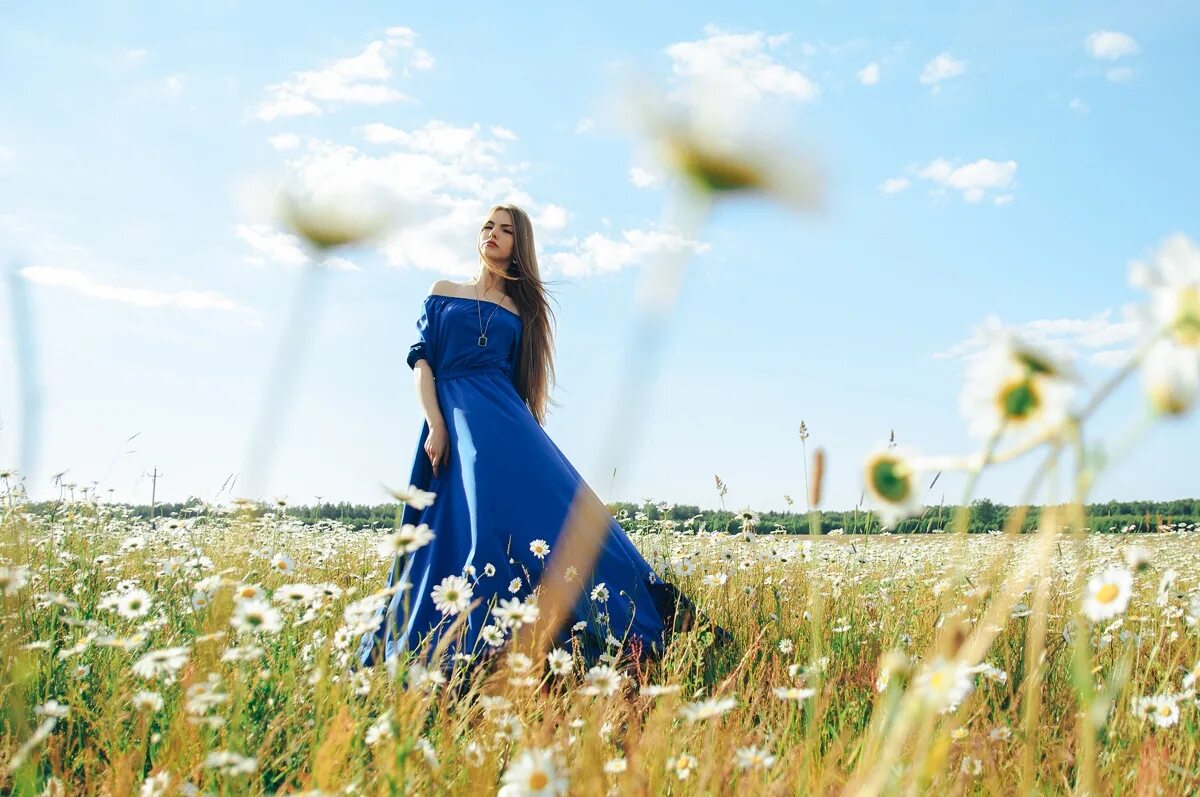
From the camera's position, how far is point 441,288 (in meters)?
4.28

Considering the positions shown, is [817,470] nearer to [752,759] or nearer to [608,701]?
[752,759]

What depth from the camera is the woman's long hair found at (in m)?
4.32

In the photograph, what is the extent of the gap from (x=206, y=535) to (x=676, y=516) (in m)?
3.12

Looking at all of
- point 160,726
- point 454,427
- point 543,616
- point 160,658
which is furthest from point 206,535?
point 160,658

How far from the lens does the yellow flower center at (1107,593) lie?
3.95ft

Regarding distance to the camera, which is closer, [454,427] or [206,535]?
[454,427]

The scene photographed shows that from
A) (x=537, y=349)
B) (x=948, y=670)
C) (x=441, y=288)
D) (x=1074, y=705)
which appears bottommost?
(x=1074, y=705)

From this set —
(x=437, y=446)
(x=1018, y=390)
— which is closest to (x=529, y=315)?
(x=437, y=446)

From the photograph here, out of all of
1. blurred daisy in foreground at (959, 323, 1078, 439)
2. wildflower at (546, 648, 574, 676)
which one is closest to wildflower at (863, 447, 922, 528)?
blurred daisy in foreground at (959, 323, 1078, 439)

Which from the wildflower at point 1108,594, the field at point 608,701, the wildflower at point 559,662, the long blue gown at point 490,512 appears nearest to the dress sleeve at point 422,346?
the long blue gown at point 490,512

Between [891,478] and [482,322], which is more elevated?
[482,322]

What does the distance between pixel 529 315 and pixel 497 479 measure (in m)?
1.14

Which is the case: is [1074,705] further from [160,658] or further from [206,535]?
[206,535]

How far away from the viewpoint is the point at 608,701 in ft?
6.21
